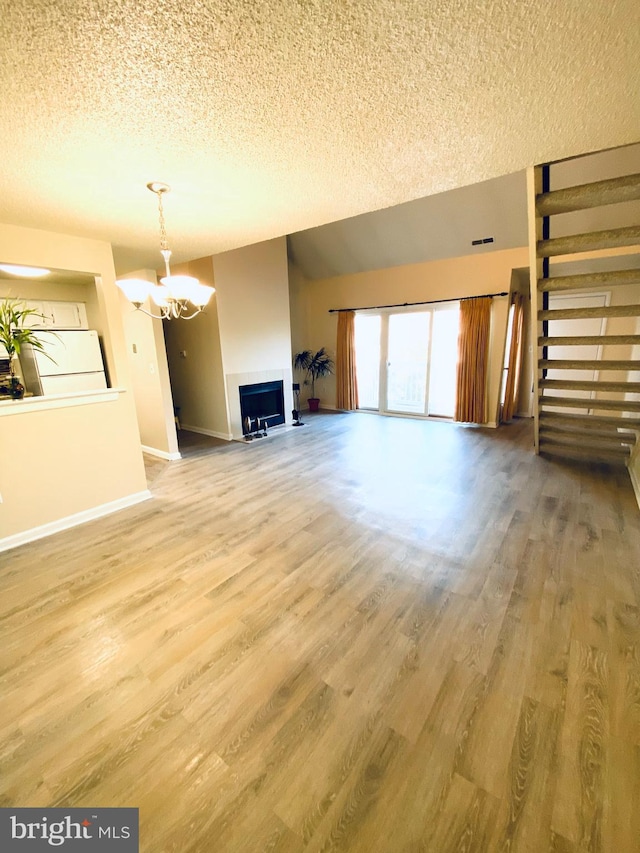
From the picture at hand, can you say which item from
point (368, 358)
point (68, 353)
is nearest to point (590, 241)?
point (68, 353)

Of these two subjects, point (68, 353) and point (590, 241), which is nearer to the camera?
point (590, 241)

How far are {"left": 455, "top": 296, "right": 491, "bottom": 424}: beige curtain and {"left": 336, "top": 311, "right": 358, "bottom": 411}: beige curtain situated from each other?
206cm

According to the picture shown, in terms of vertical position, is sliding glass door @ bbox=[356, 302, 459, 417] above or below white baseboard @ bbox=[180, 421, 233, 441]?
above

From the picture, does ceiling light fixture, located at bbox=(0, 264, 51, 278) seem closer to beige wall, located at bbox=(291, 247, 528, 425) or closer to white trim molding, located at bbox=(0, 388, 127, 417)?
white trim molding, located at bbox=(0, 388, 127, 417)

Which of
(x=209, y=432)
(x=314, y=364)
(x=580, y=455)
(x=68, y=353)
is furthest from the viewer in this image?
(x=314, y=364)

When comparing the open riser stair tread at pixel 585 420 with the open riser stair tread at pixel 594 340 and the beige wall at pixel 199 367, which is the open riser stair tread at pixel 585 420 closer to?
the open riser stair tread at pixel 594 340

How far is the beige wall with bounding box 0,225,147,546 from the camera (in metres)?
2.53

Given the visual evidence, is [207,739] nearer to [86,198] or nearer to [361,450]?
[86,198]

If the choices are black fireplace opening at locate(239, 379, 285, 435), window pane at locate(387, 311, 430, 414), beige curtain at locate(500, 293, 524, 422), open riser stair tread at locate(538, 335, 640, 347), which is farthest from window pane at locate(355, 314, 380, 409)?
open riser stair tread at locate(538, 335, 640, 347)

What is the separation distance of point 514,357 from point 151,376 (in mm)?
5865

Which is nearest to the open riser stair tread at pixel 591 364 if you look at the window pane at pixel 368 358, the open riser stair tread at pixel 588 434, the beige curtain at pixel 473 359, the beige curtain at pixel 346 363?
the open riser stair tread at pixel 588 434

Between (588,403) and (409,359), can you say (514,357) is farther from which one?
(588,403)

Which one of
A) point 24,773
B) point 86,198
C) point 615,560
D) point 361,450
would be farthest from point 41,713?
point 361,450

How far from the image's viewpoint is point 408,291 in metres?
6.02
